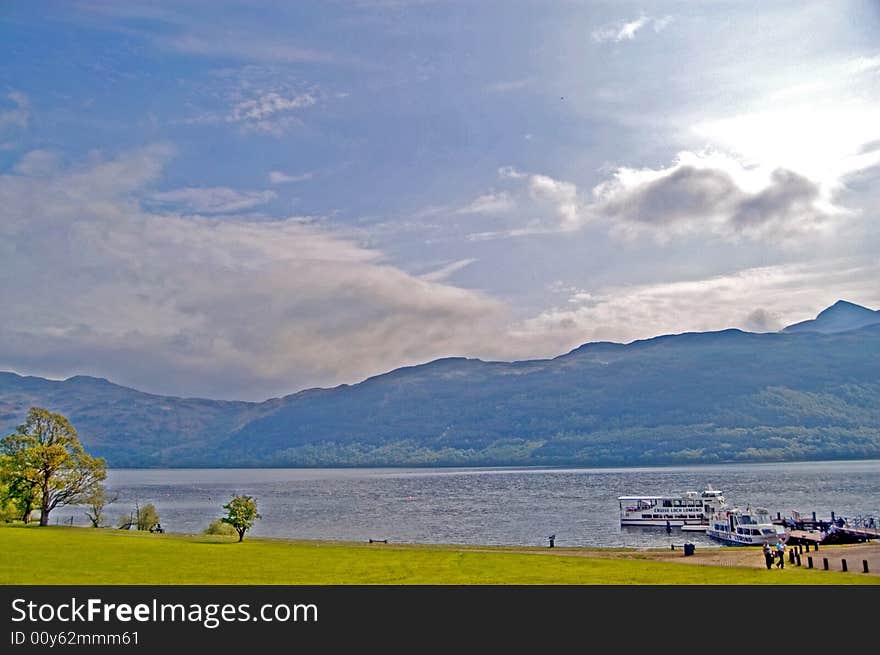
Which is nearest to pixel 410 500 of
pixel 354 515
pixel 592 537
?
pixel 354 515

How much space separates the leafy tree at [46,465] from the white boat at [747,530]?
7112 centimetres

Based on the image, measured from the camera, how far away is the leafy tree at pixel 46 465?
241 ft

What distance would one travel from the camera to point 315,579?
34.2m

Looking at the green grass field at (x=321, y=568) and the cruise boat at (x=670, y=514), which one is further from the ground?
the green grass field at (x=321, y=568)

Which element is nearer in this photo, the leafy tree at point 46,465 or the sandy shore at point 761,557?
the sandy shore at point 761,557

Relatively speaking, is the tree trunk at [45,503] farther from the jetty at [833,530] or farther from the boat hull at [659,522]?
the boat hull at [659,522]

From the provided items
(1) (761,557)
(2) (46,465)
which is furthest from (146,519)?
(1) (761,557)

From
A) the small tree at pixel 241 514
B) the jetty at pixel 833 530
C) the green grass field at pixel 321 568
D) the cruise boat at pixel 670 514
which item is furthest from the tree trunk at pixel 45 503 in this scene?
the cruise boat at pixel 670 514

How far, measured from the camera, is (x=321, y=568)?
1558 inches

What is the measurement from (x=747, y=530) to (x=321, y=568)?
191 feet
